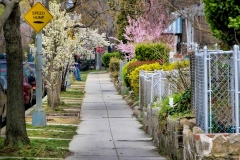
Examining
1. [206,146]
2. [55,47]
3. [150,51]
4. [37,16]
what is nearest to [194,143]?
[206,146]

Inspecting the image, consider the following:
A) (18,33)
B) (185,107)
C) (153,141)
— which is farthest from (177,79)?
(18,33)

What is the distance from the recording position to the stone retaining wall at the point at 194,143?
823 centimetres

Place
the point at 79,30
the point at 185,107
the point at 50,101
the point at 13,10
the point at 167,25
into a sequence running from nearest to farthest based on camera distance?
the point at 185,107 → the point at 13,10 → the point at 50,101 → the point at 79,30 → the point at 167,25

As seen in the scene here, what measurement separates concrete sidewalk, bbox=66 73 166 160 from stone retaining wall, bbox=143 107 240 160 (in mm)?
839

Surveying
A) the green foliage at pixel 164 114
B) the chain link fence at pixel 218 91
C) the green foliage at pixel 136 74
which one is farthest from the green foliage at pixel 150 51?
the chain link fence at pixel 218 91

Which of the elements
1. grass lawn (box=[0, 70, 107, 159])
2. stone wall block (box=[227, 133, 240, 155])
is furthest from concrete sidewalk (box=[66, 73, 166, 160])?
stone wall block (box=[227, 133, 240, 155])

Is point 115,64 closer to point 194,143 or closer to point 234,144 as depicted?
point 194,143

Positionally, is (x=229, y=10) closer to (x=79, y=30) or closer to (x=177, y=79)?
→ (x=177, y=79)

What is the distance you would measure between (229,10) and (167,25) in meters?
24.6

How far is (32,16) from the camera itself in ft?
56.6

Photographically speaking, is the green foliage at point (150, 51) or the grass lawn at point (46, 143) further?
the green foliage at point (150, 51)

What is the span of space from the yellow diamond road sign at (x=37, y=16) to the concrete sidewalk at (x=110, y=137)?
3.33 meters

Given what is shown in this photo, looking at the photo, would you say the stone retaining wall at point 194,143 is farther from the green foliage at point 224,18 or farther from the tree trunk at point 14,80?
the tree trunk at point 14,80

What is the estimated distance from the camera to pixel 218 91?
899 cm
